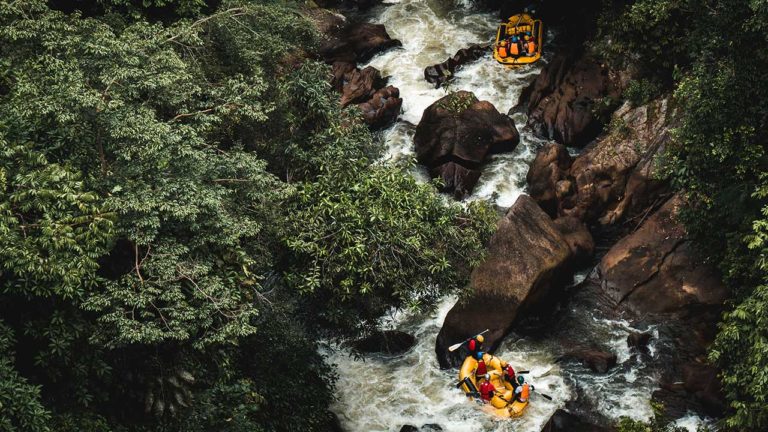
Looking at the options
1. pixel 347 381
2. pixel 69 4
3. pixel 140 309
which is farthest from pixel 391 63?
pixel 140 309

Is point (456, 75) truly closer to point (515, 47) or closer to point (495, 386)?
point (515, 47)

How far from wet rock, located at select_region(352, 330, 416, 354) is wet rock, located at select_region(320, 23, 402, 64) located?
12.1m

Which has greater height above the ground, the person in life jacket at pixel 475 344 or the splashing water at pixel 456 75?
the splashing water at pixel 456 75

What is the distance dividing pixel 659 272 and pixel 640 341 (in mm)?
1877

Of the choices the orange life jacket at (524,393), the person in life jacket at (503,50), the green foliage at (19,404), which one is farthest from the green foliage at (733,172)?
the green foliage at (19,404)

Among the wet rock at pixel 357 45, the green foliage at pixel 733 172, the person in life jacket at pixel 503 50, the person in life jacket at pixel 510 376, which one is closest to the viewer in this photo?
the green foliage at pixel 733 172

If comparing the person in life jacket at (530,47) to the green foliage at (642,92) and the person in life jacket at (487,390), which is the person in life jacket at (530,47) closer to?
the green foliage at (642,92)

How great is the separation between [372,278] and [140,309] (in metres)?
3.84

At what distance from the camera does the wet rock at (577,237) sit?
17.2m

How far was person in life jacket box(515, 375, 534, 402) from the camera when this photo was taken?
556 inches

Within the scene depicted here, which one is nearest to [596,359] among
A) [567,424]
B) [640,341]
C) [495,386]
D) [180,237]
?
[640,341]

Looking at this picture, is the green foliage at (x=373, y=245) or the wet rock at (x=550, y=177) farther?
the wet rock at (x=550, y=177)

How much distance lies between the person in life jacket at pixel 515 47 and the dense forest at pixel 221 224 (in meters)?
8.68

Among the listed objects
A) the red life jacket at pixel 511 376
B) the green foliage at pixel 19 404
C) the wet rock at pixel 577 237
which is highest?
the green foliage at pixel 19 404
